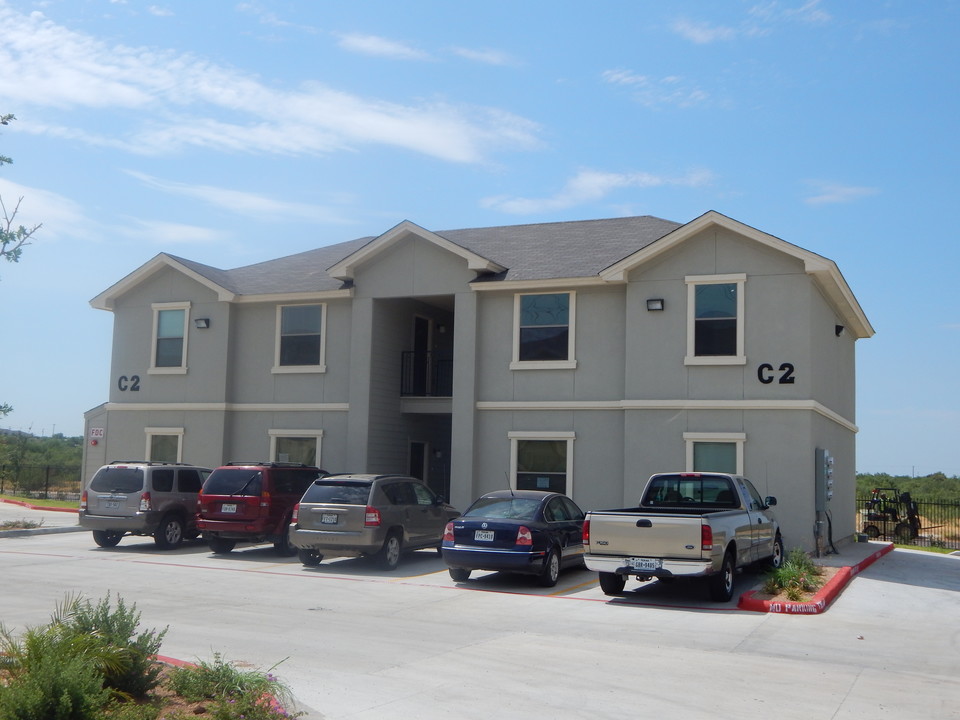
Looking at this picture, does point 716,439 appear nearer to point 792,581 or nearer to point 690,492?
point 690,492

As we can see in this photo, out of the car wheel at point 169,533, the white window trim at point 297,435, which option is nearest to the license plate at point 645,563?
the car wheel at point 169,533

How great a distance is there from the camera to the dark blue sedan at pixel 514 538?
15312 millimetres

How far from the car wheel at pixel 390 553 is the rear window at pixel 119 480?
548 centimetres

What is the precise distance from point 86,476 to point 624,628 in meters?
19.1

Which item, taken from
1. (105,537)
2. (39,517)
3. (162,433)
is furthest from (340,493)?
(39,517)

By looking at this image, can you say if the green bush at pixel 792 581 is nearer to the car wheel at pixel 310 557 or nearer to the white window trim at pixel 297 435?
the car wheel at pixel 310 557

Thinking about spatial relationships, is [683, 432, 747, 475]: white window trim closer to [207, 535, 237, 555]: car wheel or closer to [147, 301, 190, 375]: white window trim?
[207, 535, 237, 555]: car wheel

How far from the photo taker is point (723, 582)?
14.1 meters

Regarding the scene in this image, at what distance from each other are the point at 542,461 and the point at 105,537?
923cm

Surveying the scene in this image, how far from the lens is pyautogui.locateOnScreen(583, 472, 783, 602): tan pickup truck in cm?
1355

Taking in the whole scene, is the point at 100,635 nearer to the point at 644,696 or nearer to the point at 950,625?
the point at 644,696

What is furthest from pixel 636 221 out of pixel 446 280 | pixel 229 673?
pixel 229 673

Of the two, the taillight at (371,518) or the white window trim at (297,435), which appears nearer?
the taillight at (371,518)

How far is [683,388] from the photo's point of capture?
20.0 m
